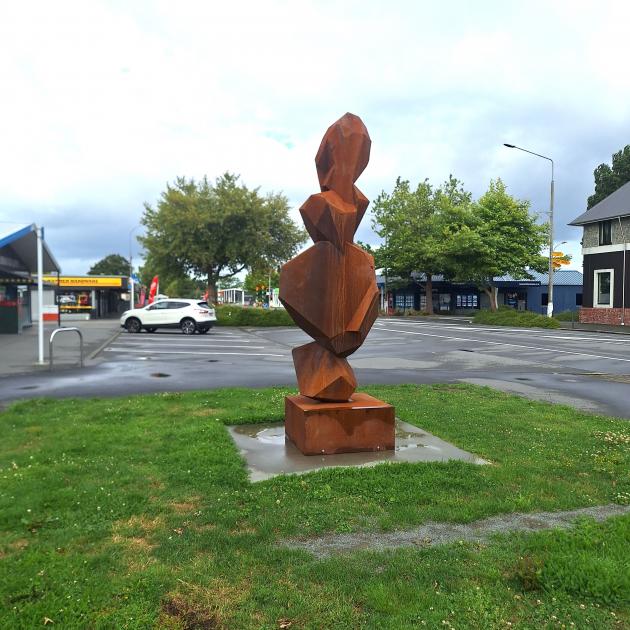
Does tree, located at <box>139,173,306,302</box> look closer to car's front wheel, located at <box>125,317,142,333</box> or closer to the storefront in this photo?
the storefront

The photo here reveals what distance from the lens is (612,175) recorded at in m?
51.3

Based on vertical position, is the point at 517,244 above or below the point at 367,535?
above

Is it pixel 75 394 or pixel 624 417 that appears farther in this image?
pixel 75 394

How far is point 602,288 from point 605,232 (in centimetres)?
354

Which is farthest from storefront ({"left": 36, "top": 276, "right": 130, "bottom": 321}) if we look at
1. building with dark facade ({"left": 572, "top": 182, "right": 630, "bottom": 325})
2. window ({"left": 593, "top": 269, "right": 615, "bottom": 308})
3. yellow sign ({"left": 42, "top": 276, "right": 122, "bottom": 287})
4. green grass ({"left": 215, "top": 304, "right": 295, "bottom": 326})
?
window ({"left": 593, "top": 269, "right": 615, "bottom": 308})

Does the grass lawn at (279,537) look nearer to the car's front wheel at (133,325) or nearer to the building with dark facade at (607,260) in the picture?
the car's front wheel at (133,325)

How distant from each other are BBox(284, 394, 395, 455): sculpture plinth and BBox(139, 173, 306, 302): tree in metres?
32.6

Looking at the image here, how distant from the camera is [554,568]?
318cm

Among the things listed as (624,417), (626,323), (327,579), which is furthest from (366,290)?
(626,323)

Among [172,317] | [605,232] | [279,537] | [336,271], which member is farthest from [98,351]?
[605,232]

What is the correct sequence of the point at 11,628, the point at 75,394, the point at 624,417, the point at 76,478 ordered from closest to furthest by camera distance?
the point at 11,628 < the point at 76,478 < the point at 624,417 < the point at 75,394

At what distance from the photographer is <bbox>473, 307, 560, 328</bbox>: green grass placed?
31844 millimetres

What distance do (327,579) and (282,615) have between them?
0.42 metres

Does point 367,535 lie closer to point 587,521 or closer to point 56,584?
point 587,521
